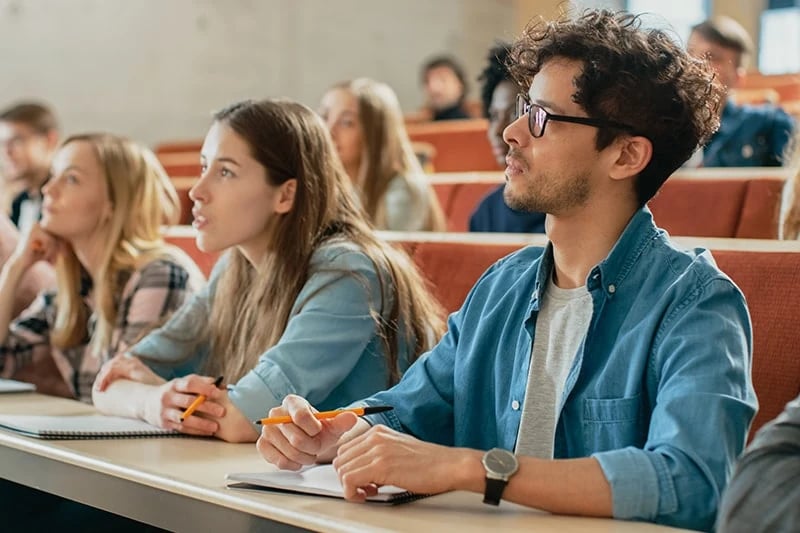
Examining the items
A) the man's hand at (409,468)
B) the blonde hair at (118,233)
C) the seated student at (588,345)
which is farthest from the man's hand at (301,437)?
the blonde hair at (118,233)

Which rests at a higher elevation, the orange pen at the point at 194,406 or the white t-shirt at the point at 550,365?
the white t-shirt at the point at 550,365

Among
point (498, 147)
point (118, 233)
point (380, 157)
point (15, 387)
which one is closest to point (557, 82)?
point (15, 387)

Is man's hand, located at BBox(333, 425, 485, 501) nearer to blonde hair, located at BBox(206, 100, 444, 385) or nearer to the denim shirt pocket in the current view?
the denim shirt pocket

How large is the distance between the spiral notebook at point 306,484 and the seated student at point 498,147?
75.7 inches

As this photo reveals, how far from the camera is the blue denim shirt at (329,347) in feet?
6.34

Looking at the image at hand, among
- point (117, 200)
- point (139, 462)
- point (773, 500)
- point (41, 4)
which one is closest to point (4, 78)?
point (41, 4)

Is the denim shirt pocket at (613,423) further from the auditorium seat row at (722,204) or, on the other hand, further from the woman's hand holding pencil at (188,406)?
the auditorium seat row at (722,204)

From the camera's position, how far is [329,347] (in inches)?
78.5

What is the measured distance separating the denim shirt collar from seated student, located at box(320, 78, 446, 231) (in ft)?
7.08

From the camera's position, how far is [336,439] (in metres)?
1.58

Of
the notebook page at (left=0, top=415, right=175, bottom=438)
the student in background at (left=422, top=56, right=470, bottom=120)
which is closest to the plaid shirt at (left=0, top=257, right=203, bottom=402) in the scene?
the notebook page at (left=0, top=415, right=175, bottom=438)

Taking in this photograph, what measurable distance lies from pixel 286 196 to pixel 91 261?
30.9 inches

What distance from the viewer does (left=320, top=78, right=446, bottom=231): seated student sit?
3.74 m

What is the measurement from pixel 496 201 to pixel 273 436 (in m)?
2.09
